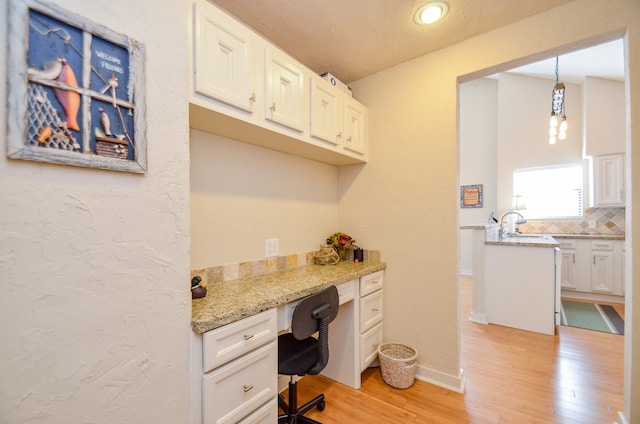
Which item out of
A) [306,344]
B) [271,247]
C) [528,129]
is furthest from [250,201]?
[528,129]

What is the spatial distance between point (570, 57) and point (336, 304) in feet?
15.9

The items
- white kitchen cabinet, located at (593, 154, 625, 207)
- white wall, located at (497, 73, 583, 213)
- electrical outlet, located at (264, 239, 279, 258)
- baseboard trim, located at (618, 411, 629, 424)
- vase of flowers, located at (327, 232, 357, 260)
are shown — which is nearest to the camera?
baseboard trim, located at (618, 411, 629, 424)

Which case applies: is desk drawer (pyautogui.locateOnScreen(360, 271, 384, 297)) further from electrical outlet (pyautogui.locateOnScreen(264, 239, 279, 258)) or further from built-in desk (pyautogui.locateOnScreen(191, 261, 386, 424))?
electrical outlet (pyautogui.locateOnScreen(264, 239, 279, 258))

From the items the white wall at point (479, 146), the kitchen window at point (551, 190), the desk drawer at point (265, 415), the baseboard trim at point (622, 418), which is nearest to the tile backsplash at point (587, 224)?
the kitchen window at point (551, 190)

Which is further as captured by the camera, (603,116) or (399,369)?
(603,116)

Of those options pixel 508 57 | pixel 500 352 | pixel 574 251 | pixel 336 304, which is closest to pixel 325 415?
pixel 336 304

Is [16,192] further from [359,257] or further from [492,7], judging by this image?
[492,7]

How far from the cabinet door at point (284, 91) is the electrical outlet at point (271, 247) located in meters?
0.83

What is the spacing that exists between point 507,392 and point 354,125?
7.58 feet

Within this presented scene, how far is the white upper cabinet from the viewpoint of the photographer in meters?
1.25

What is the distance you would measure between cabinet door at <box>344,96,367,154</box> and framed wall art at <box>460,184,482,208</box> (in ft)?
14.2

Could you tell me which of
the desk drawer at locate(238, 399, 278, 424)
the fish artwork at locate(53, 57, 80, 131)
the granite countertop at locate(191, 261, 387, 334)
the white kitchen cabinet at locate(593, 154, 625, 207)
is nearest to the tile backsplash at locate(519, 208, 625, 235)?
the white kitchen cabinet at locate(593, 154, 625, 207)

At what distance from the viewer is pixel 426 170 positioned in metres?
2.15

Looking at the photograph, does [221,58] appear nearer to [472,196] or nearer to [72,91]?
[72,91]
